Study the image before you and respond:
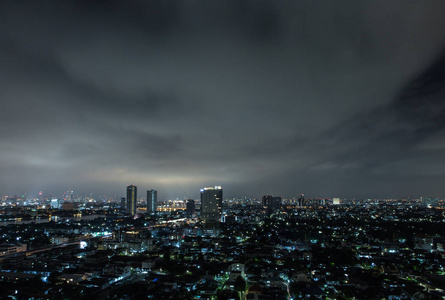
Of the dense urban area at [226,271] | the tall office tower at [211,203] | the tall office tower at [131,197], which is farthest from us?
the tall office tower at [131,197]

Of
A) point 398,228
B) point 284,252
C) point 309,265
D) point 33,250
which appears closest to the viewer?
point 309,265

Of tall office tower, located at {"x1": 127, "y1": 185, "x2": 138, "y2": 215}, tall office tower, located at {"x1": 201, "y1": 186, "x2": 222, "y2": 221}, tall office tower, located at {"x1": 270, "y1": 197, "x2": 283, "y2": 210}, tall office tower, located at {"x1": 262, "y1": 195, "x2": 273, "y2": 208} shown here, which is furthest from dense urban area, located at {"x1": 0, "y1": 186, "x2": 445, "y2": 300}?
tall office tower, located at {"x1": 262, "y1": 195, "x2": 273, "y2": 208}

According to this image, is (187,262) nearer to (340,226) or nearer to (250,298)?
(250,298)

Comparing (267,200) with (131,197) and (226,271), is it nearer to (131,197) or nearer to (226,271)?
(131,197)

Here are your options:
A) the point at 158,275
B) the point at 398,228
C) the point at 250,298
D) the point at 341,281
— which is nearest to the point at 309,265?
the point at 341,281

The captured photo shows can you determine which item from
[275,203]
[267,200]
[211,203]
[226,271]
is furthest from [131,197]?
[226,271]

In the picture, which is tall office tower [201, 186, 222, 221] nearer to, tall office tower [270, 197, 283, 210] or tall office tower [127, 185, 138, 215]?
tall office tower [127, 185, 138, 215]

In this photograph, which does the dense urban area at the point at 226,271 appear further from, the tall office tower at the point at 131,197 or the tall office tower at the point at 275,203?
the tall office tower at the point at 275,203

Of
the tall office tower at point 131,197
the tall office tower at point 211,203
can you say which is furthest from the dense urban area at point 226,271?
the tall office tower at point 131,197
